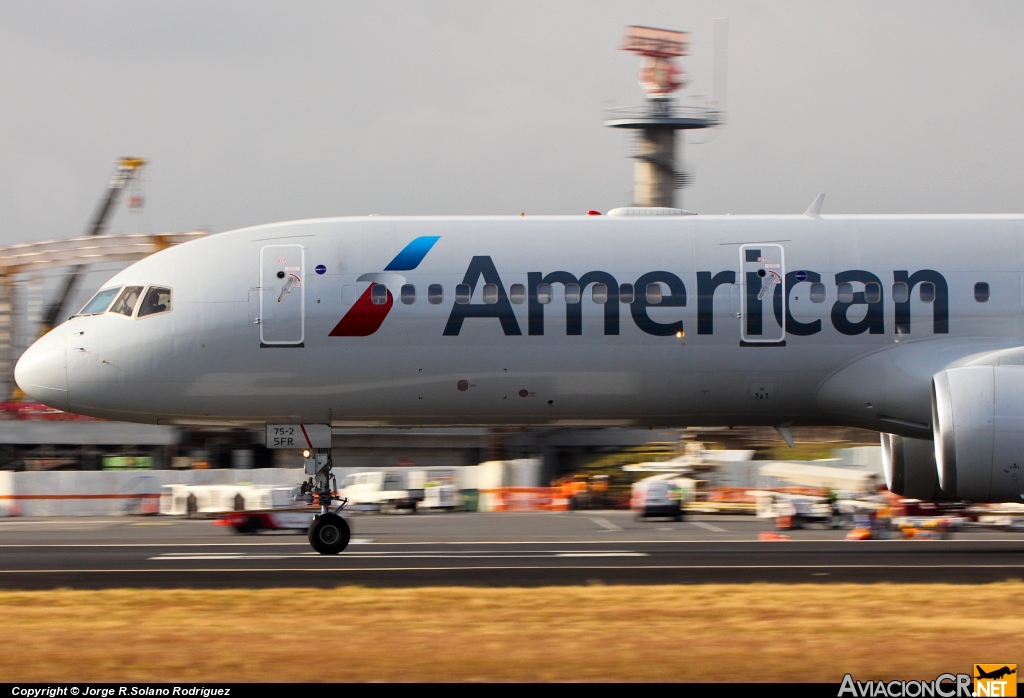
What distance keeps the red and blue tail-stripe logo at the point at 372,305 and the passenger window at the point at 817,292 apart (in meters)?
5.20

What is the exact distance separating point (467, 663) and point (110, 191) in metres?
80.9

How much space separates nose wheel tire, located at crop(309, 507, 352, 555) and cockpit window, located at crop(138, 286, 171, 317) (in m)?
3.60

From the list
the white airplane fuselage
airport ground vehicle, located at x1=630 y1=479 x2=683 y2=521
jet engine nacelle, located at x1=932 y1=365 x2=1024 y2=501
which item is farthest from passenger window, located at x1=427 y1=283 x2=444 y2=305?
airport ground vehicle, located at x1=630 y1=479 x2=683 y2=521

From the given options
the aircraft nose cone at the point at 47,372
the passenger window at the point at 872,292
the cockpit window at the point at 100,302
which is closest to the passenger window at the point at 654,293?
the passenger window at the point at 872,292

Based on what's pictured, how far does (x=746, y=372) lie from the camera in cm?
1725

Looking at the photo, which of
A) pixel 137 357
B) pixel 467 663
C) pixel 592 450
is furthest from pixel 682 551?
pixel 592 450

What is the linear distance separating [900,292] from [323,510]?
8.43 meters

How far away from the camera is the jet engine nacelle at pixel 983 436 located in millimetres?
15727

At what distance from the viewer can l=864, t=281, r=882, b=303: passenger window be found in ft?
56.3

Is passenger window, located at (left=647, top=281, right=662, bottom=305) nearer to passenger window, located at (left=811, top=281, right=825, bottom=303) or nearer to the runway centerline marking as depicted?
passenger window, located at (left=811, top=281, right=825, bottom=303)

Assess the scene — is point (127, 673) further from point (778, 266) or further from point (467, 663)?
point (778, 266)

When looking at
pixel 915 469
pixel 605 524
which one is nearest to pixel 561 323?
pixel 915 469

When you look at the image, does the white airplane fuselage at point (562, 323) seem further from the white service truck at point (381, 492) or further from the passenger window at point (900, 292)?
the white service truck at point (381, 492)

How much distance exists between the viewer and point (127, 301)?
58.3 feet
